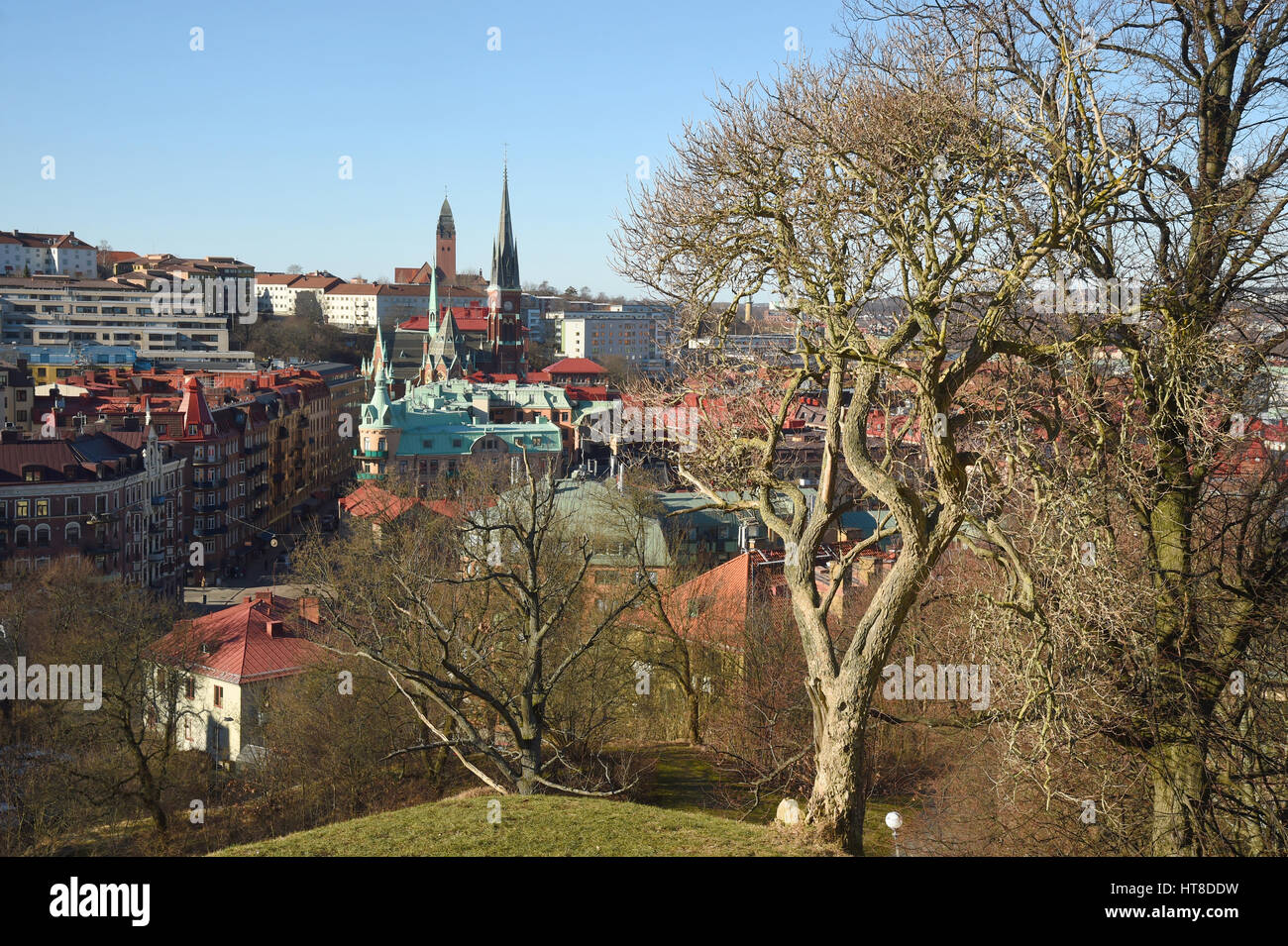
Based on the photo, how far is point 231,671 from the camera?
90.9 feet

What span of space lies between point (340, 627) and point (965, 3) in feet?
24.9

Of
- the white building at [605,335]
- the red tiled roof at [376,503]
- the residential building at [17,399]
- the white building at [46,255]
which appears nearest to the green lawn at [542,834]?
the red tiled roof at [376,503]

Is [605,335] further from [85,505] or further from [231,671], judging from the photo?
[231,671]

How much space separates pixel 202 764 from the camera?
2638 centimetres

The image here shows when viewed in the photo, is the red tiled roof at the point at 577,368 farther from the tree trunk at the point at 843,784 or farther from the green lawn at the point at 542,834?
the tree trunk at the point at 843,784

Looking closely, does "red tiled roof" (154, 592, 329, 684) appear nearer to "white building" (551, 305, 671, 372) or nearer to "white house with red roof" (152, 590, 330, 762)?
"white house with red roof" (152, 590, 330, 762)

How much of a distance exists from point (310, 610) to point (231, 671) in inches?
197

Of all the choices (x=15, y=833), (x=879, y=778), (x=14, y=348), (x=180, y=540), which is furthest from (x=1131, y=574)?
(x=14, y=348)

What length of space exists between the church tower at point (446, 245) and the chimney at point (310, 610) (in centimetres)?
12596

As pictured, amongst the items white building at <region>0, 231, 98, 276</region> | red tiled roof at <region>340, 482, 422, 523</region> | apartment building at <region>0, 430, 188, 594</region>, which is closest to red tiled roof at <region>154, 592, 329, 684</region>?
red tiled roof at <region>340, 482, 422, 523</region>

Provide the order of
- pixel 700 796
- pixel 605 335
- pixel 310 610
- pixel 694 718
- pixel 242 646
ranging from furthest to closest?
pixel 605 335, pixel 310 610, pixel 242 646, pixel 694 718, pixel 700 796

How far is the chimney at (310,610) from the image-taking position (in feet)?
103

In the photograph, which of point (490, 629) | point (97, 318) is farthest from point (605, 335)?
point (490, 629)

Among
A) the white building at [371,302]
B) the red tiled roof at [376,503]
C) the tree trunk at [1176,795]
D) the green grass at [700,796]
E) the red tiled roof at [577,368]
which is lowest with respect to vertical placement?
the green grass at [700,796]
